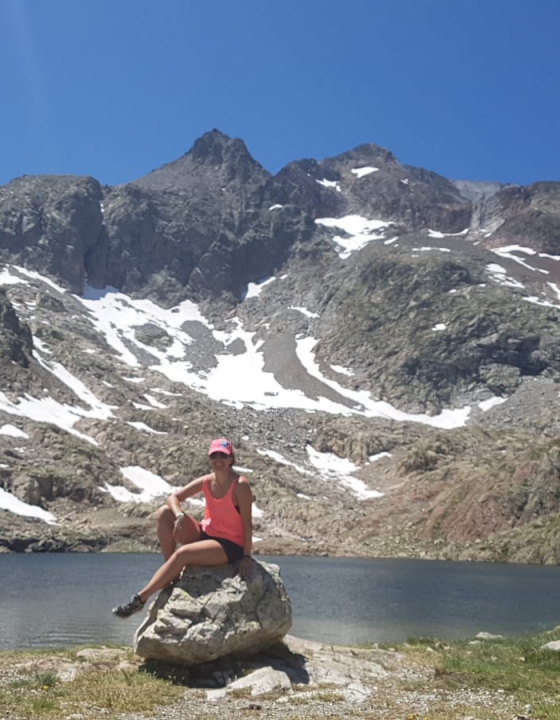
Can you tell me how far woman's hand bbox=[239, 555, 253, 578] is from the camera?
13375 mm

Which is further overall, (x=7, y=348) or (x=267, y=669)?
(x=7, y=348)

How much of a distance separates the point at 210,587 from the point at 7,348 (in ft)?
469

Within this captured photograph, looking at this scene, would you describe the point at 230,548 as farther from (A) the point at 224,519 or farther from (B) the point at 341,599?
(B) the point at 341,599

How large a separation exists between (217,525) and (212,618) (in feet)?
5.48

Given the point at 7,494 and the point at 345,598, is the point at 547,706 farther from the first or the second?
the point at 7,494

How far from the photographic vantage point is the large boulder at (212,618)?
41.1 ft

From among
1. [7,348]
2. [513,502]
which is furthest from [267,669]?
[7,348]

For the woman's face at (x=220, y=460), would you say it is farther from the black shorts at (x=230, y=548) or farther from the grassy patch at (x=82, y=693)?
the grassy patch at (x=82, y=693)

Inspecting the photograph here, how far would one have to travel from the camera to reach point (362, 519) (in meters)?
105

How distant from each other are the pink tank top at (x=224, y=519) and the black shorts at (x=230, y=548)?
55 millimetres

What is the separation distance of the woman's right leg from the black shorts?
0.57 feet

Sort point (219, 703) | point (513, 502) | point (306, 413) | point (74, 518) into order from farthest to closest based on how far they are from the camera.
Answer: point (306, 413), point (74, 518), point (513, 502), point (219, 703)

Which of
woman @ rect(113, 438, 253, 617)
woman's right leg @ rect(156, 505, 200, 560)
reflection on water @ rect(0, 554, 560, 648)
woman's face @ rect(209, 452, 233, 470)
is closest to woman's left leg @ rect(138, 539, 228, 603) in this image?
woman @ rect(113, 438, 253, 617)

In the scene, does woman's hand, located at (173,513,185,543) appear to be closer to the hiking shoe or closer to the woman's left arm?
the woman's left arm
